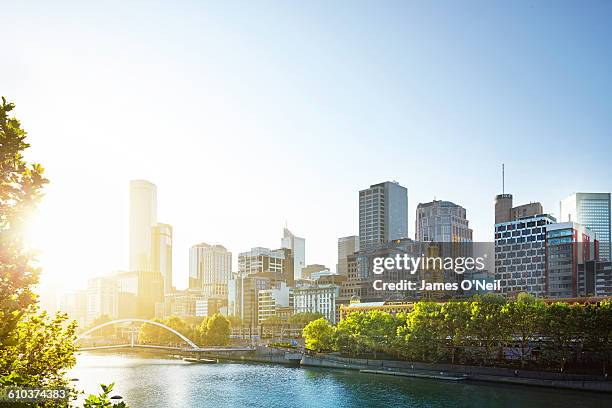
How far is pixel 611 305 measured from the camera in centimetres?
8406

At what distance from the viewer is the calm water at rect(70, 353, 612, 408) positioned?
68625mm

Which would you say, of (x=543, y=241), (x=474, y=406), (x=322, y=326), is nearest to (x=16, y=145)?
(x=474, y=406)

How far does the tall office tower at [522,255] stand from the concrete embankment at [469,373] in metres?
81.4

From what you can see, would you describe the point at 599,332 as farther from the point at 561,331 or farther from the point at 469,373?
the point at 469,373

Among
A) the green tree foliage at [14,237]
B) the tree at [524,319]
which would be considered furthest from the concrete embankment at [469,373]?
the green tree foliage at [14,237]

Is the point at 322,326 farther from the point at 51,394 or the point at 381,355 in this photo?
the point at 51,394

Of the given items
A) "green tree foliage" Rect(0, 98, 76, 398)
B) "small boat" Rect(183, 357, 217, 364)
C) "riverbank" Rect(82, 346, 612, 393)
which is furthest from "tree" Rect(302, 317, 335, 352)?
"green tree foliage" Rect(0, 98, 76, 398)

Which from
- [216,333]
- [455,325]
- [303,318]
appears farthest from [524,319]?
[303,318]

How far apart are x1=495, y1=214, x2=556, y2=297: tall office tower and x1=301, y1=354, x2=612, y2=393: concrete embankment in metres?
81.4

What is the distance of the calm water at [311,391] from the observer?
6862 cm

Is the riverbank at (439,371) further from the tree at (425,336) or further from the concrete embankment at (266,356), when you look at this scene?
the tree at (425,336)

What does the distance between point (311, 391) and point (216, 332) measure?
91222mm

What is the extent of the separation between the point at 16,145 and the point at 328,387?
6662cm

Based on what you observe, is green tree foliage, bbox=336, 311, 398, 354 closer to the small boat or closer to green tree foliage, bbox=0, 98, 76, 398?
the small boat
